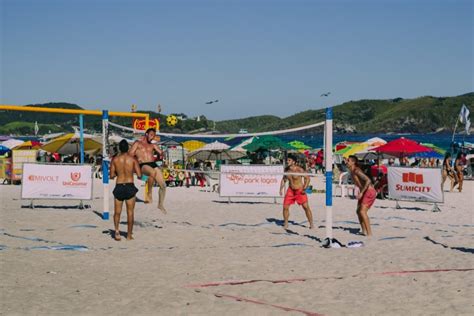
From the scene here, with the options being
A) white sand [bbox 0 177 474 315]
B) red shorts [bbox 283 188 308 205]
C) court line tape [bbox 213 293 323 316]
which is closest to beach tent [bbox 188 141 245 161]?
white sand [bbox 0 177 474 315]

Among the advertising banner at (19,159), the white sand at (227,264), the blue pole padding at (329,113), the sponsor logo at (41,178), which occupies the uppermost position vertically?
the blue pole padding at (329,113)

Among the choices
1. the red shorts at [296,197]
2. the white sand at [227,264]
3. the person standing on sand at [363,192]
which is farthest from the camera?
the red shorts at [296,197]

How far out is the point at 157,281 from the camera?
6828 millimetres

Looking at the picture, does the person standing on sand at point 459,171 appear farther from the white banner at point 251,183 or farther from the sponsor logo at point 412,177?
the white banner at point 251,183

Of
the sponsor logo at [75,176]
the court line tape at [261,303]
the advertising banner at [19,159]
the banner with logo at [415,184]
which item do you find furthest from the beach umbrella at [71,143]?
the court line tape at [261,303]

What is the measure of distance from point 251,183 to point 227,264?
7.78m

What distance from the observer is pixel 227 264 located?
25.8ft

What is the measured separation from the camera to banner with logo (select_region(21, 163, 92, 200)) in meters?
13.8

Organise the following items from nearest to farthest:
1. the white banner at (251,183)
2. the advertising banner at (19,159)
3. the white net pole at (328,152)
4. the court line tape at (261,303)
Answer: the court line tape at (261,303) → the white net pole at (328,152) → the white banner at (251,183) → the advertising banner at (19,159)

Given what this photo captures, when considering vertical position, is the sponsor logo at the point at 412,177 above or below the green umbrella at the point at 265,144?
below

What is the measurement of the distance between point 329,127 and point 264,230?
8.53ft

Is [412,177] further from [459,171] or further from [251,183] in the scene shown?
[459,171]

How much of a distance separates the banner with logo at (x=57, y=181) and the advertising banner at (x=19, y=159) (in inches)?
362

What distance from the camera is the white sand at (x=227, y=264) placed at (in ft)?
19.1
